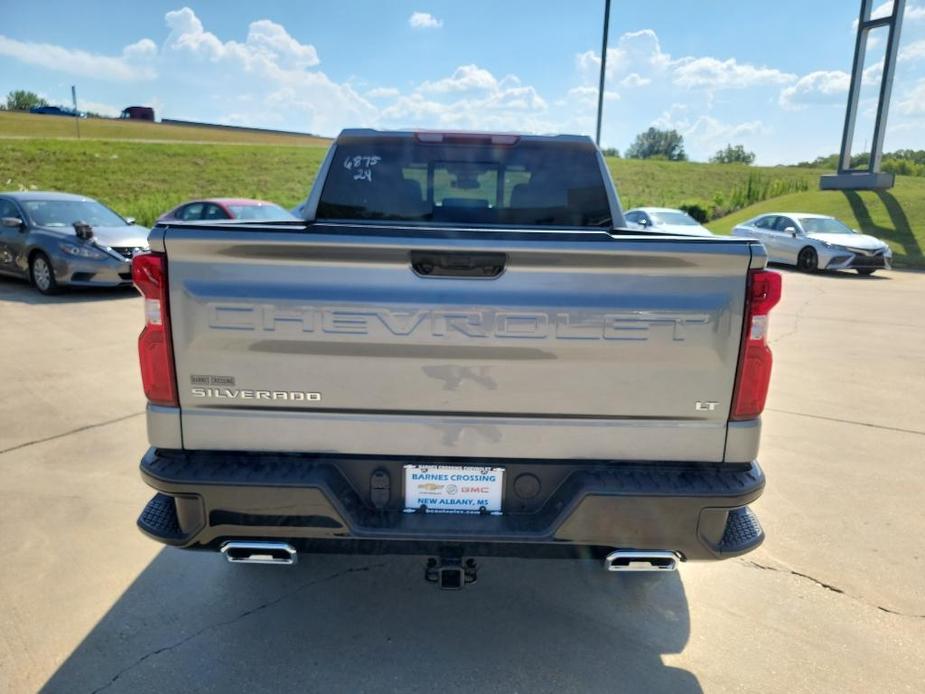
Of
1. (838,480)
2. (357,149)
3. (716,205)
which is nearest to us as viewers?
(357,149)

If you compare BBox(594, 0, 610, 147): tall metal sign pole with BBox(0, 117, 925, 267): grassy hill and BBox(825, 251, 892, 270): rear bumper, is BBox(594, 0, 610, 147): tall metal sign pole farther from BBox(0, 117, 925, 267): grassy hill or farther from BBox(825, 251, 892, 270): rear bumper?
BBox(0, 117, 925, 267): grassy hill

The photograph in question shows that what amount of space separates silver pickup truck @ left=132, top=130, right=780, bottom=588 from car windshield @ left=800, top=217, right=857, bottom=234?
18367mm

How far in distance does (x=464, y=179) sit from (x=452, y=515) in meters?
2.19

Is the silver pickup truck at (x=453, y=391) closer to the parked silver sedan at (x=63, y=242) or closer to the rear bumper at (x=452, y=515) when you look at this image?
the rear bumper at (x=452, y=515)

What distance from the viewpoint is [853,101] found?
28.6m

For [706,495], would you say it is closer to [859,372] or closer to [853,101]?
[859,372]

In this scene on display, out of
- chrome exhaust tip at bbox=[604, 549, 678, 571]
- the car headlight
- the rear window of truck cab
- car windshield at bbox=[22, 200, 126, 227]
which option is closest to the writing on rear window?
the rear window of truck cab

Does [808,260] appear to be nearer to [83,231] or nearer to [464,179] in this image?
[464,179]

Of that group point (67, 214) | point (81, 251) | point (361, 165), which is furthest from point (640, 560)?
point (67, 214)

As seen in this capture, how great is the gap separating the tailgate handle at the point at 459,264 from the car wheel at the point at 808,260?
17.9m

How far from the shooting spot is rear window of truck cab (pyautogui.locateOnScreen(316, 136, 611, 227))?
376 centimetres

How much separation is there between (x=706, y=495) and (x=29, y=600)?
9.97 ft

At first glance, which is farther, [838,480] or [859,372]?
[859,372]

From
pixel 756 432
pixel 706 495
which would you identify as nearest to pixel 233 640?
pixel 706 495
